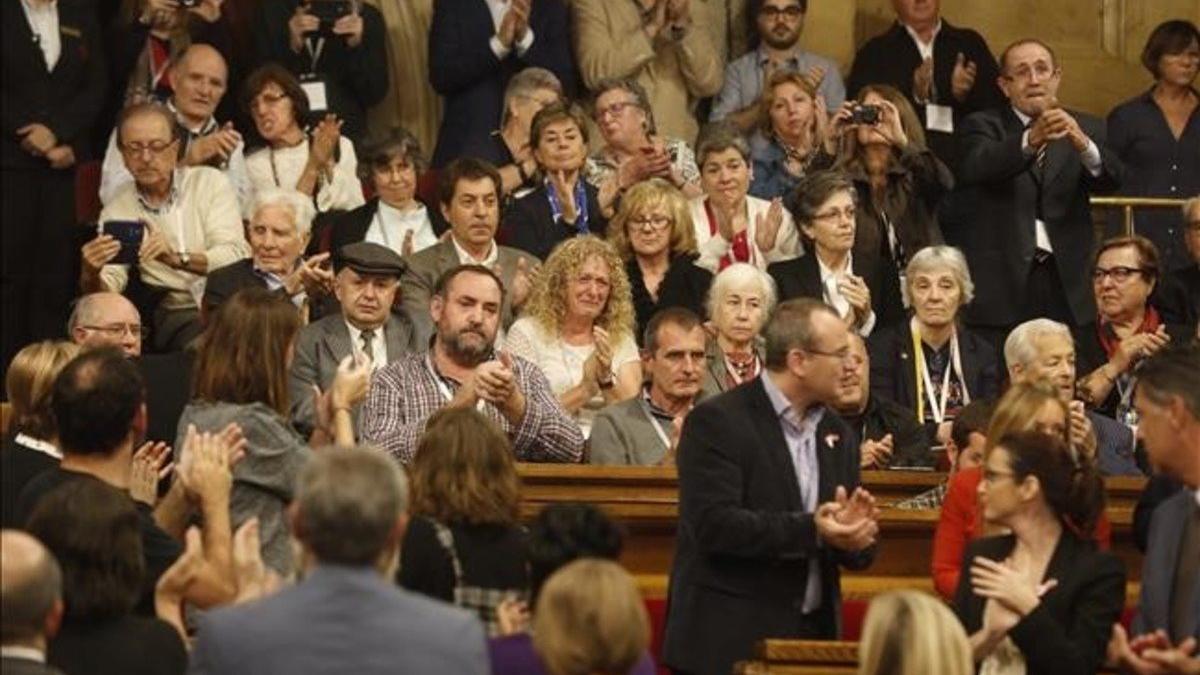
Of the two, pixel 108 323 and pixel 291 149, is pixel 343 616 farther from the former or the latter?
pixel 291 149

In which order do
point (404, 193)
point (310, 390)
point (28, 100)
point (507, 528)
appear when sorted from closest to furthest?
1. point (507, 528)
2. point (310, 390)
3. point (404, 193)
4. point (28, 100)

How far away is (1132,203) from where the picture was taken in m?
13.6

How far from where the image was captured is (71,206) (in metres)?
12.9

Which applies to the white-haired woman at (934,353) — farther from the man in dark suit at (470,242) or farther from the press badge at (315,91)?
the press badge at (315,91)

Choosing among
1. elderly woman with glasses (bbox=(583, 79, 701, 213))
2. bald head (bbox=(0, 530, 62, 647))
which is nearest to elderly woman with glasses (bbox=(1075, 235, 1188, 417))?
elderly woman with glasses (bbox=(583, 79, 701, 213))

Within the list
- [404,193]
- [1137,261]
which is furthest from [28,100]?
[1137,261]

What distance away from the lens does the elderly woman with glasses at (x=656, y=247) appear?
466 inches

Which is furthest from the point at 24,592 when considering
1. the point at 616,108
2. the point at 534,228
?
the point at 616,108

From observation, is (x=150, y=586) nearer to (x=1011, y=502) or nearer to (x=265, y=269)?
(x=1011, y=502)

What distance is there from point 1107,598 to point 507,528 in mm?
1475

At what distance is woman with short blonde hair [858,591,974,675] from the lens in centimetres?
691

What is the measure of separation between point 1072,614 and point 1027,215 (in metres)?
5.49

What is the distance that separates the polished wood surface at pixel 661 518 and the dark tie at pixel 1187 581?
1.90 metres

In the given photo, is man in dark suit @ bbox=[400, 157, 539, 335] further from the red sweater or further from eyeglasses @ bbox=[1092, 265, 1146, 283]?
the red sweater
